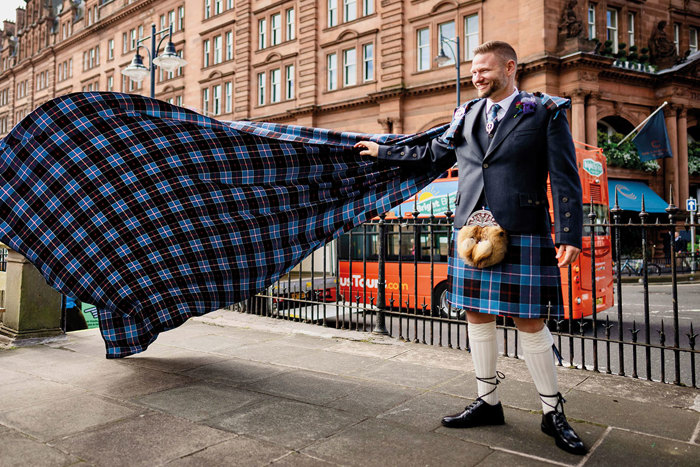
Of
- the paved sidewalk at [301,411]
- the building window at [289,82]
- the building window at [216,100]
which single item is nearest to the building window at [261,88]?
the building window at [289,82]

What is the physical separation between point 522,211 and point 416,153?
38.1 inches

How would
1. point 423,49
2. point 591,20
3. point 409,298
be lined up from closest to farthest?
point 409,298 < point 591,20 < point 423,49

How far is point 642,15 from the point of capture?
83.7 ft

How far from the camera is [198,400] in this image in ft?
12.5

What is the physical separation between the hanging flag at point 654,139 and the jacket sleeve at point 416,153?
23.6m

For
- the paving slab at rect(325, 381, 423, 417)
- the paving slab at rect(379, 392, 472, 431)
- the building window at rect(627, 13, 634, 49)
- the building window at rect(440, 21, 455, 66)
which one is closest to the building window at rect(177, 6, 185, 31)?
the building window at rect(440, 21, 455, 66)

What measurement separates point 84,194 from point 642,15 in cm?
2886

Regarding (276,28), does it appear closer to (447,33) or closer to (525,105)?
(447,33)

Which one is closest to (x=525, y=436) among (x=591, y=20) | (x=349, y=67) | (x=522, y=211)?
(x=522, y=211)

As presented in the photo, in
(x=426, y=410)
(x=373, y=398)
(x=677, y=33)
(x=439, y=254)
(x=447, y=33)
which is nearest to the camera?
(x=426, y=410)

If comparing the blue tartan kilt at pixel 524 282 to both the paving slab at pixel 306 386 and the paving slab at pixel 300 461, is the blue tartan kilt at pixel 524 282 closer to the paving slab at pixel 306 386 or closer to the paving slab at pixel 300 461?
the paving slab at pixel 300 461

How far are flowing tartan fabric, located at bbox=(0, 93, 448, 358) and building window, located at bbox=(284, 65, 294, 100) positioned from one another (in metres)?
28.6

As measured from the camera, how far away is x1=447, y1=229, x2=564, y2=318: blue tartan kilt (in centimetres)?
307

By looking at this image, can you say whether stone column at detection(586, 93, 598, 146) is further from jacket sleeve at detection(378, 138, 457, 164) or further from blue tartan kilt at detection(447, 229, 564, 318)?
blue tartan kilt at detection(447, 229, 564, 318)
